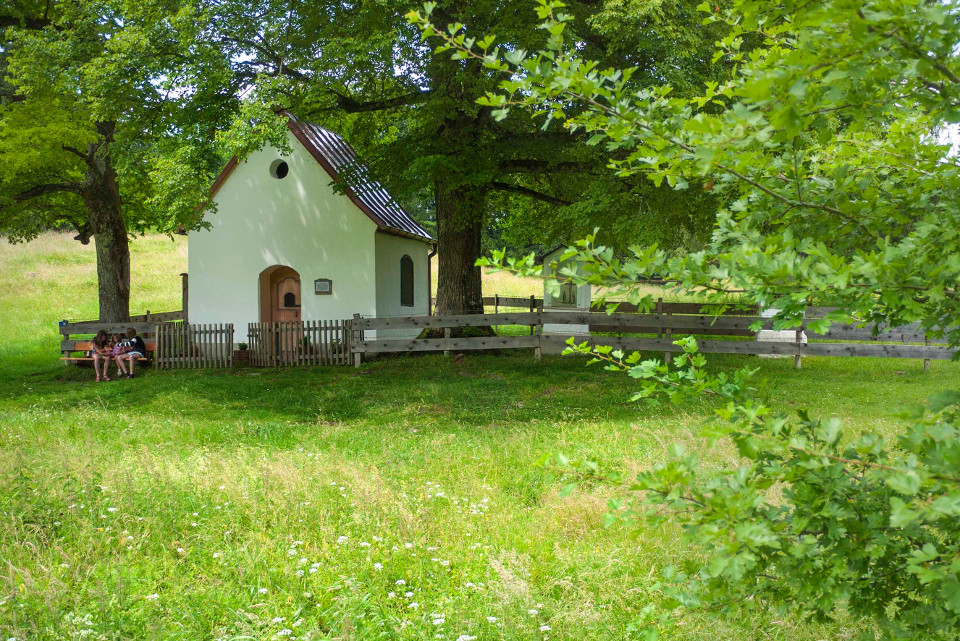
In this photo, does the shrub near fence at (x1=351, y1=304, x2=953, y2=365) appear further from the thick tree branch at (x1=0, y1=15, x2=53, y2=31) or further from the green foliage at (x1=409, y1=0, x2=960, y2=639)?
the green foliage at (x1=409, y1=0, x2=960, y2=639)

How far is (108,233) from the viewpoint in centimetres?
2241

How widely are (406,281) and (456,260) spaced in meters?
4.09

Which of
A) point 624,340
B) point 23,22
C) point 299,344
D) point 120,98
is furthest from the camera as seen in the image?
point 23,22

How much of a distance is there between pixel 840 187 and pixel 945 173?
0.38 m

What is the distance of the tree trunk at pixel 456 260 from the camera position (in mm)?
18864

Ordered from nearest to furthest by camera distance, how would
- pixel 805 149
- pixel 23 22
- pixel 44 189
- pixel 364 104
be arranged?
pixel 805 149
pixel 364 104
pixel 23 22
pixel 44 189

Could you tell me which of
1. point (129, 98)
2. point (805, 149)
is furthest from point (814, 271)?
point (129, 98)

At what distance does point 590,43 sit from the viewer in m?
15.7

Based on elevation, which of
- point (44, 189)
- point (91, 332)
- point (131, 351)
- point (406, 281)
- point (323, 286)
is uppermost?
point (44, 189)

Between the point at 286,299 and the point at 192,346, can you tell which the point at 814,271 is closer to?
the point at 192,346

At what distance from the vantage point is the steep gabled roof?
20.1 m

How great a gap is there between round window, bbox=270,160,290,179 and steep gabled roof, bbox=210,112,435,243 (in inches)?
39.7

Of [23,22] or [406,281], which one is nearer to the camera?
[23,22]

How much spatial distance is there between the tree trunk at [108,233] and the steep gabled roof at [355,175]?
12.2 ft
